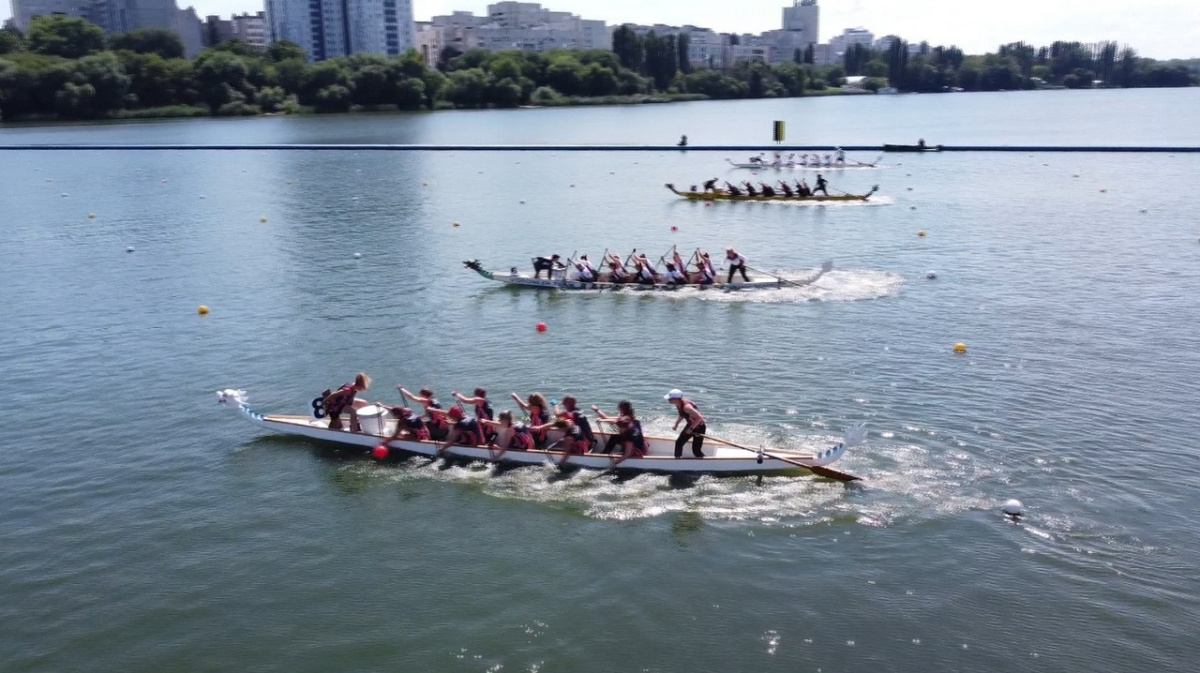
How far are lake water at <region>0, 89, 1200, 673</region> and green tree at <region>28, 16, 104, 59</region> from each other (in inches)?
3985

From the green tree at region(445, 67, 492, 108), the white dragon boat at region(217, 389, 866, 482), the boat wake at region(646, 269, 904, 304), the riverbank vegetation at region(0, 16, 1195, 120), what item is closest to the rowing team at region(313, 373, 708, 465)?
the white dragon boat at region(217, 389, 866, 482)

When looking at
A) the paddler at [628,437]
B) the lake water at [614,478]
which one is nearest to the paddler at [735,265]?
the lake water at [614,478]

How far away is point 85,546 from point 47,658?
2951mm

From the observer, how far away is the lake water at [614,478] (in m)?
12.8

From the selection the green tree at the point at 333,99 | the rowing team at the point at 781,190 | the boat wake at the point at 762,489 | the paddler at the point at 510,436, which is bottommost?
the boat wake at the point at 762,489

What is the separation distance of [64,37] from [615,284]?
415 feet

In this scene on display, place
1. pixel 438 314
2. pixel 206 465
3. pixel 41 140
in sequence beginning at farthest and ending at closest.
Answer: pixel 41 140 → pixel 438 314 → pixel 206 465

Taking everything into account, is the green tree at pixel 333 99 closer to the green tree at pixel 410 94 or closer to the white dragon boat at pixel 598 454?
the green tree at pixel 410 94

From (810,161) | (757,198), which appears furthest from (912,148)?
(757,198)

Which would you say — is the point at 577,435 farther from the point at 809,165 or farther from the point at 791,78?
the point at 791,78

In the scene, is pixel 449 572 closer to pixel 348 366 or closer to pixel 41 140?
pixel 348 366

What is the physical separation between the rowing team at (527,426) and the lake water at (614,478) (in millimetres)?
594

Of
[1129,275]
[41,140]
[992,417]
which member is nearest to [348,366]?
[992,417]

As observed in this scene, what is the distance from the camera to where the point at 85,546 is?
50.3 ft
